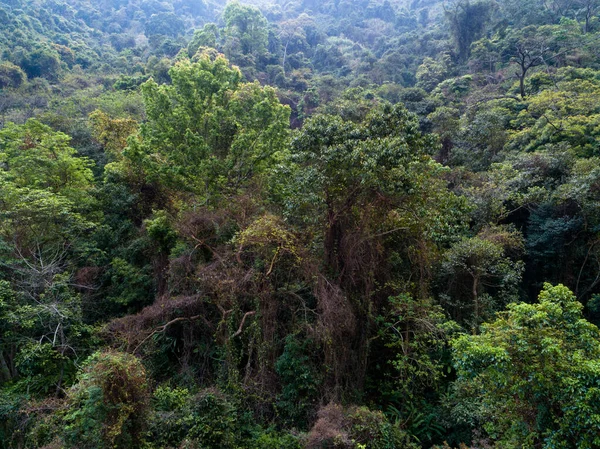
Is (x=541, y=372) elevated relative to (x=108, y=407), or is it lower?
elevated

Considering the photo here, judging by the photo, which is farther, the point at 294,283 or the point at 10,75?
the point at 10,75

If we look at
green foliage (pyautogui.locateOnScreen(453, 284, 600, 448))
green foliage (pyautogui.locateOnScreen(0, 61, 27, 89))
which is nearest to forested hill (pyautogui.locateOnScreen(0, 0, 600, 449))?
green foliage (pyautogui.locateOnScreen(453, 284, 600, 448))

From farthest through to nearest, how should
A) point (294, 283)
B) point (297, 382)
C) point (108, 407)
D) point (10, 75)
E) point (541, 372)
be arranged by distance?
Result: point (10, 75) < point (294, 283) < point (297, 382) < point (108, 407) < point (541, 372)

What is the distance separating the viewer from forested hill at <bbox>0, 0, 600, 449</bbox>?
643 centimetres

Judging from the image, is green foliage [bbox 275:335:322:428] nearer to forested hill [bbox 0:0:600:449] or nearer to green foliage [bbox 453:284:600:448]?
forested hill [bbox 0:0:600:449]

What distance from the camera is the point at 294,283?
932cm

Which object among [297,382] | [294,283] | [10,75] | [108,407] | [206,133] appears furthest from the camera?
[10,75]

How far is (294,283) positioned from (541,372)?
17.9 ft

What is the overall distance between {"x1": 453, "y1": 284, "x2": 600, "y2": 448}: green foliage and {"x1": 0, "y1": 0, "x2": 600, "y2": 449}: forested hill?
33 millimetres

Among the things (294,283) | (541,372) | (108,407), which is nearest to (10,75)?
(294,283)

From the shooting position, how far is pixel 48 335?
975cm

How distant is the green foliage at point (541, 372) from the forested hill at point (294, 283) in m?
0.03

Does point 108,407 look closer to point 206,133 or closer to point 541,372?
point 541,372

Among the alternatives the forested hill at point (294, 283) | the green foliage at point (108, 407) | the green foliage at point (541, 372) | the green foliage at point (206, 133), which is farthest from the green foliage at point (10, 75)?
the green foliage at point (541, 372)
